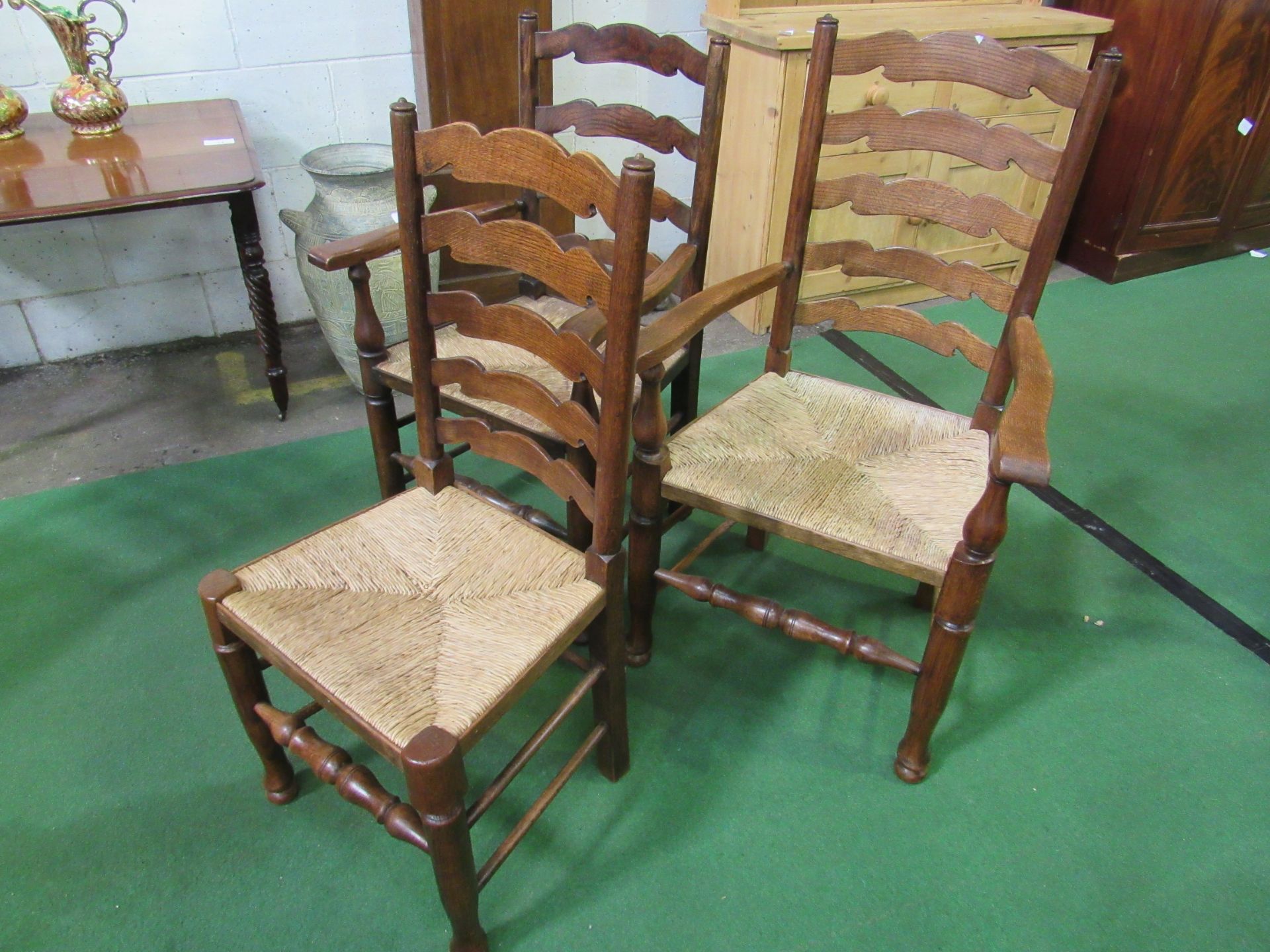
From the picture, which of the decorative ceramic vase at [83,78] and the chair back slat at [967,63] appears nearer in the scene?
the chair back slat at [967,63]

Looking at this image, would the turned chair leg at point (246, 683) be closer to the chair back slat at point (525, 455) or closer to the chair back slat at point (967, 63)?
the chair back slat at point (525, 455)

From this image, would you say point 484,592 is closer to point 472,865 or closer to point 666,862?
point 472,865

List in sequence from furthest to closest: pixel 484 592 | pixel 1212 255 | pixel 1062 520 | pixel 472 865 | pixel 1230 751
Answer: pixel 1212 255, pixel 1062 520, pixel 1230 751, pixel 484 592, pixel 472 865

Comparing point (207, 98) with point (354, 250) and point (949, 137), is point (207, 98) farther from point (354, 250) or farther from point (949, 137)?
point (949, 137)

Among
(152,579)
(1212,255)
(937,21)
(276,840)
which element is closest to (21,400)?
(152,579)

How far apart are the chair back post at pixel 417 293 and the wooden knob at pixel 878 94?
1.70 m

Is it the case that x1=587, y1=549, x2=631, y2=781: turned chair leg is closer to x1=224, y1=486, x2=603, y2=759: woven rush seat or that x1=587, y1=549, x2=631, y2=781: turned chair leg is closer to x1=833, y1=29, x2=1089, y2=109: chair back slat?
x1=224, y1=486, x2=603, y2=759: woven rush seat

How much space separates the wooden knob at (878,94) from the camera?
245cm

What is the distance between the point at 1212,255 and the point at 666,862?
3520 millimetres

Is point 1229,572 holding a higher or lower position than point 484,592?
lower

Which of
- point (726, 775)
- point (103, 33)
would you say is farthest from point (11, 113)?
point (726, 775)

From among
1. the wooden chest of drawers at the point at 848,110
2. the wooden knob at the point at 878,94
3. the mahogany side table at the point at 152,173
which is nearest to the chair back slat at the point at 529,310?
the mahogany side table at the point at 152,173

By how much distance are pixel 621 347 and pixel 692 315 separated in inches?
11.2

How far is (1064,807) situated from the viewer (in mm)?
1390
